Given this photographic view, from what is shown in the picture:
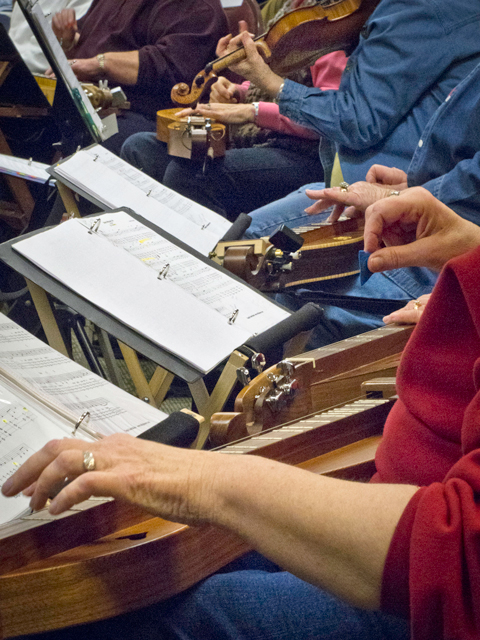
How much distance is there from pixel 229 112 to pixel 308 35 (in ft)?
1.42

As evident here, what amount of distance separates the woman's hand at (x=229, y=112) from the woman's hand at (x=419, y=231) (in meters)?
1.53

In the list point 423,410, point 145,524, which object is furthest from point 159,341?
point 423,410

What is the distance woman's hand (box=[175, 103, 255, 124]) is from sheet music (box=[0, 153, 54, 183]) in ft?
2.55

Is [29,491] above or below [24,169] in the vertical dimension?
below

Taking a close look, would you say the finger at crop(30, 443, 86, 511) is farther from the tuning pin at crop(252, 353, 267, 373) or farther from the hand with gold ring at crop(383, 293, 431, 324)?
the hand with gold ring at crop(383, 293, 431, 324)

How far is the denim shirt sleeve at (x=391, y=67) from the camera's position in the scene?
155 cm

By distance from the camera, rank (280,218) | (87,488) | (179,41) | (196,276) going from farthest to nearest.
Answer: (179,41) → (280,218) → (196,276) → (87,488)

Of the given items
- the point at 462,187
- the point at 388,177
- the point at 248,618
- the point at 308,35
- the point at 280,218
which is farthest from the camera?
the point at 308,35

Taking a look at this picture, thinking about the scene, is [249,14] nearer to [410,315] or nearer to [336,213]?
[336,213]

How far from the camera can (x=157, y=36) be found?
2.97 metres

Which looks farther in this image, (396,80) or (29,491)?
(396,80)

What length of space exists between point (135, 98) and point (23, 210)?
4.03 feet

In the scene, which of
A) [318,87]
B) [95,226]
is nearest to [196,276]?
[95,226]

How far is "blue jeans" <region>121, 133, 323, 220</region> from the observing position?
2.24 m
